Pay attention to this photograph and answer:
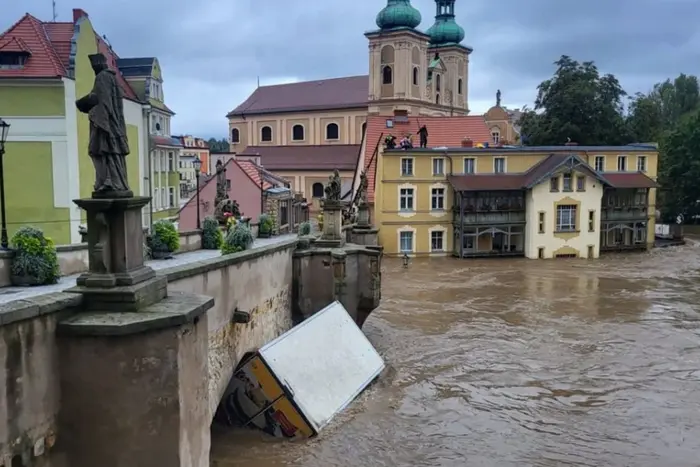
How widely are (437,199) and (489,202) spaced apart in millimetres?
3448

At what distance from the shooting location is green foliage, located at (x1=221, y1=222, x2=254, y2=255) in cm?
1534

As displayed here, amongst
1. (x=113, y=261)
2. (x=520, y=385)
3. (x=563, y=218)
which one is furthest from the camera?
(x=563, y=218)

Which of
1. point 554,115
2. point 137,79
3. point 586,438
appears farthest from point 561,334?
point 554,115

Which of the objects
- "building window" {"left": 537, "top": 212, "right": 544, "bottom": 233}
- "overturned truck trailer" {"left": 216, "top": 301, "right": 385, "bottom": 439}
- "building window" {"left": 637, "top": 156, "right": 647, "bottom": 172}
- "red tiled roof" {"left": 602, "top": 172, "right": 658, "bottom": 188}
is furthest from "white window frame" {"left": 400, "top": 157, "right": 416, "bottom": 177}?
"overturned truck trailer" {"left": 216, "top": 301, "right": 385, "bottom": 439}

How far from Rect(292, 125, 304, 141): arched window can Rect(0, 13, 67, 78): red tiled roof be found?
51.5 m

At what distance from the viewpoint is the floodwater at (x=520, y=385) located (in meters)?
13.8

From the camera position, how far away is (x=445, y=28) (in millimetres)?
73812

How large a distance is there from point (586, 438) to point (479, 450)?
2533 mm

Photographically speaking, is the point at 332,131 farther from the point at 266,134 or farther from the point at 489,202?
the point at 489,202

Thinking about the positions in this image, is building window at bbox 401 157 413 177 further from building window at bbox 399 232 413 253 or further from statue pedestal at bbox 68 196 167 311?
statue pedestal at bbox 68 196 167 311

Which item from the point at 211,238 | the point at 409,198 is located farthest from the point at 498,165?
the point at 211,238

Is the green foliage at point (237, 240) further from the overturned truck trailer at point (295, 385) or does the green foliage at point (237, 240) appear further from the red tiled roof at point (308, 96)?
the red tiled roof at point (308, 96)

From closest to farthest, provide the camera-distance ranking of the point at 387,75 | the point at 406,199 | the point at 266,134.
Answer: the point at 406,199, the point at 387,75, the point at 266,134

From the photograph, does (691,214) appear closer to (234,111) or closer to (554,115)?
(554,115)
